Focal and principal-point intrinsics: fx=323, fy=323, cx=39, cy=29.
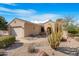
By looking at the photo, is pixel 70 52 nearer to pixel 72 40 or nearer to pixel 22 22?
pixel 72 40

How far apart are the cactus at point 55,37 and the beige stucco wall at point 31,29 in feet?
1.02

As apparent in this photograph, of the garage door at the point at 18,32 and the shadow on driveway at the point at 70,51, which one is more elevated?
the garage door at the point at 18,32

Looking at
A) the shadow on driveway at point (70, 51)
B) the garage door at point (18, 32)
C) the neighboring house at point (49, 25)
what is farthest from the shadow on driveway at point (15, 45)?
the shadow on driveway at point (70, 51)

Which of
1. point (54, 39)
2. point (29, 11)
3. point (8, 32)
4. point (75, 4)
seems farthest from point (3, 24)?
point (75, 4)

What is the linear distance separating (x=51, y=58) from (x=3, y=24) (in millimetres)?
1326

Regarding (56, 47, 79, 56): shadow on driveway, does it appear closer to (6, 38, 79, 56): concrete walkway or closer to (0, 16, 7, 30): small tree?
(6, 38, 79, 56): concrete walkway

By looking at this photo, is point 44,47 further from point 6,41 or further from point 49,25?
point 6,41

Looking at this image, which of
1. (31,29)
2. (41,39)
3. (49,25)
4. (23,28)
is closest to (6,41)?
(23,28)

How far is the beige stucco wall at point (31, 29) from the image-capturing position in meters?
7.30

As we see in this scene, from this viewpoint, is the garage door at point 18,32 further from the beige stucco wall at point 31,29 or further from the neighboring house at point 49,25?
the neighboring house at point 49,25

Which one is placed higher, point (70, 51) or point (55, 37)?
point (55, 37)

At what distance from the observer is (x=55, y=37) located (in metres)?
7.33

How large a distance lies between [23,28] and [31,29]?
0.63 feet

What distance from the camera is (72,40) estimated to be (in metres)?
7.35
